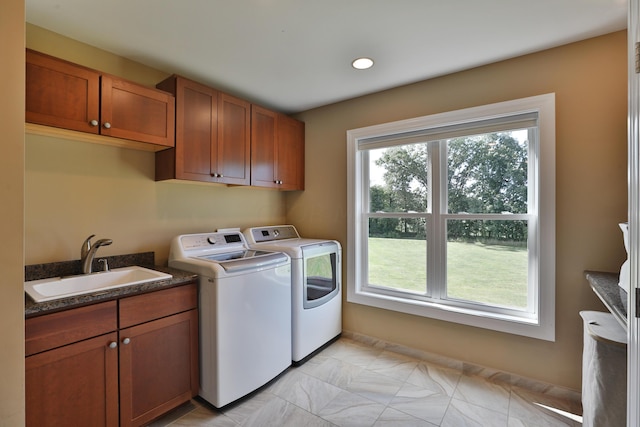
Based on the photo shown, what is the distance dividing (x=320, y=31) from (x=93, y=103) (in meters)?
1.42

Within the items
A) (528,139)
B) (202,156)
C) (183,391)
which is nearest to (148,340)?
(183,391)

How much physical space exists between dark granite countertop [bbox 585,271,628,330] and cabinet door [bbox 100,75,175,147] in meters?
2.57

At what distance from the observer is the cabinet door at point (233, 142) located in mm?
2352

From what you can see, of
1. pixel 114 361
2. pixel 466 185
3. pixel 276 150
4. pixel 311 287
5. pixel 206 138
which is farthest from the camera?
pixel 276 150

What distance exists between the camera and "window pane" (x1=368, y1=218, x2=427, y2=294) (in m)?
2.61

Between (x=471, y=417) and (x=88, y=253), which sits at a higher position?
(x=88, y=253)

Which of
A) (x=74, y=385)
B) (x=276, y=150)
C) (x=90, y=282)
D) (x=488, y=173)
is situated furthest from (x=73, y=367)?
(x=488, y=173)

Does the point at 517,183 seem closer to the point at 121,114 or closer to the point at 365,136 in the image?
the point at 365,136

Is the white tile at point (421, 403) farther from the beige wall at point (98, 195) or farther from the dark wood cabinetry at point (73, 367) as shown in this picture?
the beige wall at point (98, 195)

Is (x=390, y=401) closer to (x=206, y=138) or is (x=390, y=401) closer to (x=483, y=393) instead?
(x=483, y=393)

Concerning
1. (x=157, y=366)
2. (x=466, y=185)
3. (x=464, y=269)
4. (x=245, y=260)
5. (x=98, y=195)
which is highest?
(x=466, y=185)

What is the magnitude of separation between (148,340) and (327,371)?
136 centimetres

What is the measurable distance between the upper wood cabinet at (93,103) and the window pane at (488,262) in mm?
2381

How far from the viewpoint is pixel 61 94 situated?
1582 millimetres
